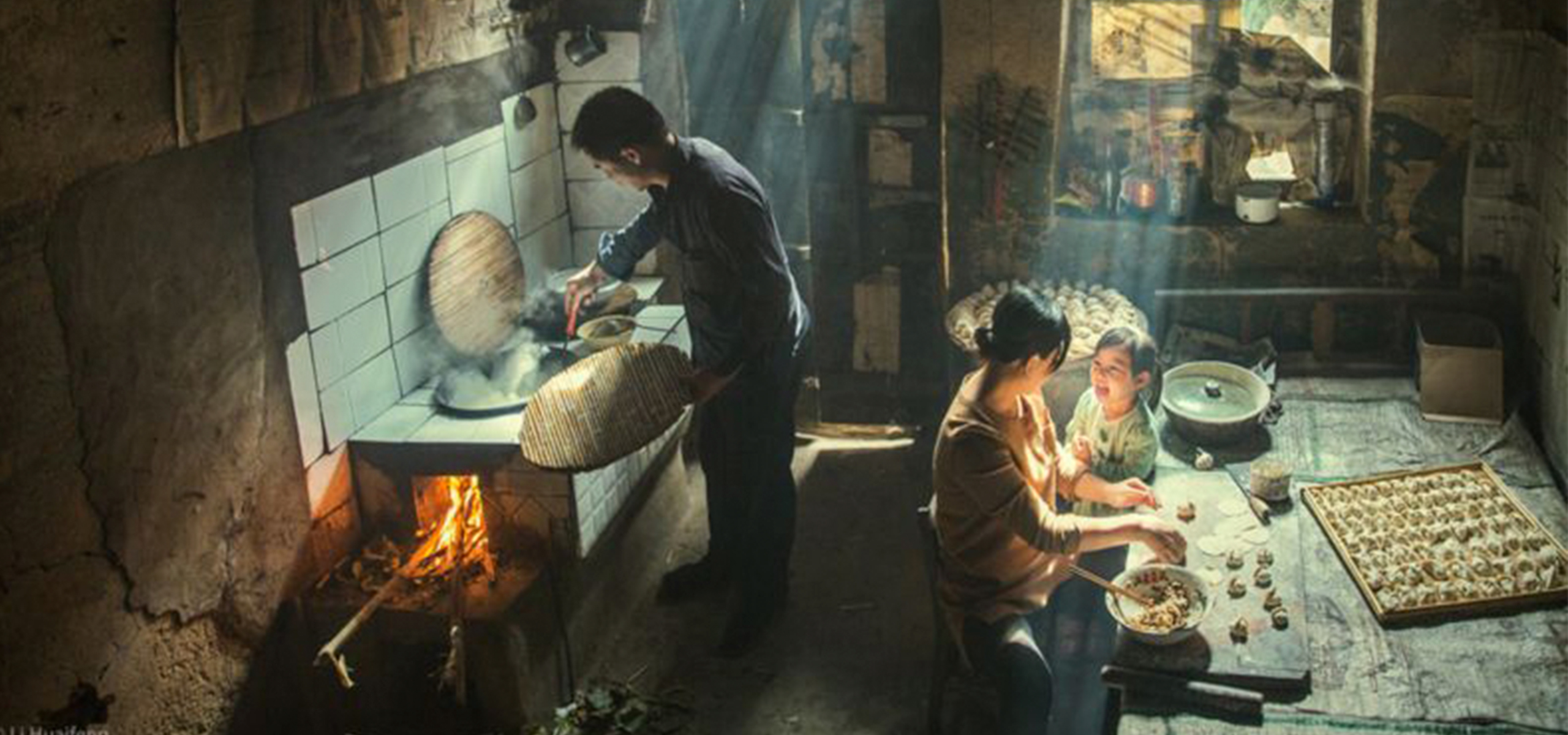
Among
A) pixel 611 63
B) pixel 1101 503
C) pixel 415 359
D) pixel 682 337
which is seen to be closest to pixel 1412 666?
pixel 1101 503

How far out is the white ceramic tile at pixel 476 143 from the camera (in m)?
6.19

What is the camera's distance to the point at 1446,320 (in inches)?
256

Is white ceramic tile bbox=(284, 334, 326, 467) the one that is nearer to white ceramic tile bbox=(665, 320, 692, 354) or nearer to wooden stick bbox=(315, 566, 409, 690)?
wooden stick bbox=(315, 566, 409, 690)

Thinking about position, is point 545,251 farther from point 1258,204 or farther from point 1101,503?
point 1258,204

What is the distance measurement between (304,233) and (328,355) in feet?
1.65

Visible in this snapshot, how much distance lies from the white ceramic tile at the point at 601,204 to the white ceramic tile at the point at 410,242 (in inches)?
51.4

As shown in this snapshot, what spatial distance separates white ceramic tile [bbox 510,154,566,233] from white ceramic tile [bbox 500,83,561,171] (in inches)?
2.0

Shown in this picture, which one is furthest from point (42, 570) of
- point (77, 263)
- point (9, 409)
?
point (77, 263)

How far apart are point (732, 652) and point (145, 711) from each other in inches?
96.1

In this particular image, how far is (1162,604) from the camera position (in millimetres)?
4441

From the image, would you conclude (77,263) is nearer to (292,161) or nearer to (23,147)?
(23,147)

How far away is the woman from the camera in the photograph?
14.0 feet

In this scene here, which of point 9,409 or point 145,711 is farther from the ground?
point 9,409

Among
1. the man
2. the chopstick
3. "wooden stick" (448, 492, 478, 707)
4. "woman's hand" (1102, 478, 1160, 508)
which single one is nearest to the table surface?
the chopstick
